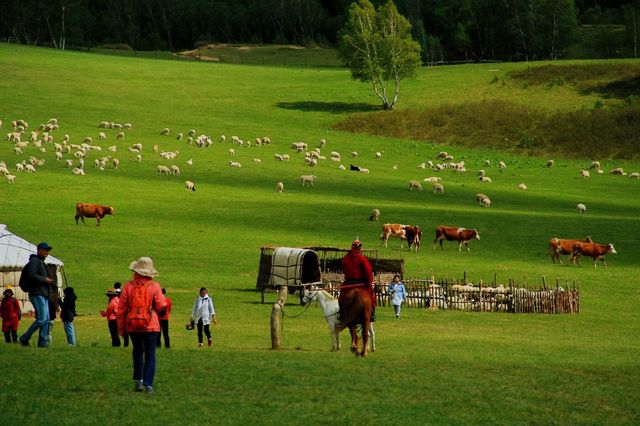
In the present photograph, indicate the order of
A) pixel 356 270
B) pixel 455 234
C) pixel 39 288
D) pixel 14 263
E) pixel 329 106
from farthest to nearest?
1. pixel 329 106
2. pixel 455 234
3. pixel 14 263
4. pixel 356 270
5. pixel 39 288

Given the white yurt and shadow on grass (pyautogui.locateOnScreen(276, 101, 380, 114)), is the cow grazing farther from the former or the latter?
shadow on grass (pyautogui.locateOnScreen(276, 101, 380, 114))

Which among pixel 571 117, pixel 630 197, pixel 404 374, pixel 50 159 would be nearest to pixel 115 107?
pixel 50 159

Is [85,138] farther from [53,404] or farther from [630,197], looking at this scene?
[53,404]

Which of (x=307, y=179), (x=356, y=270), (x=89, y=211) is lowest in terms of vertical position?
(x=356, y=270)

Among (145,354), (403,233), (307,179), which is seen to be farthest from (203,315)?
(307,179)

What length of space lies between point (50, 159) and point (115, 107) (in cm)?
3208

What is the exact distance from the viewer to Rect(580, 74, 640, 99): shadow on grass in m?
124

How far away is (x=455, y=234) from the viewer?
2333 inches

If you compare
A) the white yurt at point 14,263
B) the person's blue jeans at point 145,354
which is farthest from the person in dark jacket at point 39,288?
the white yurt at point 14,263

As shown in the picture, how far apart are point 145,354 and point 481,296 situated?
83.6ft

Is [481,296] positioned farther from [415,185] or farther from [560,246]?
[415,185]

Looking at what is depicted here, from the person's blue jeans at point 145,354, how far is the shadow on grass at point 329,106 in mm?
103037

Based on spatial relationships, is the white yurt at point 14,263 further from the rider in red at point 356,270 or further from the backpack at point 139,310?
the backpack at point 139,310

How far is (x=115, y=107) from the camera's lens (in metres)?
115
